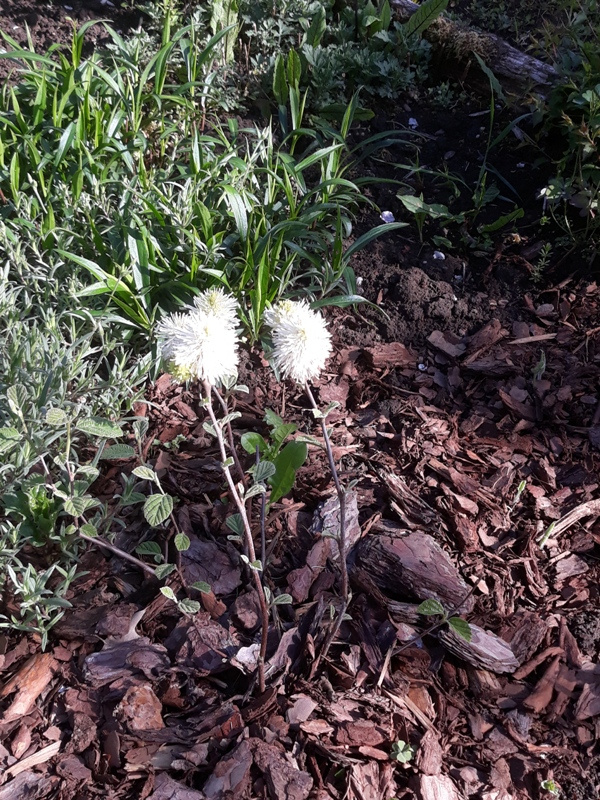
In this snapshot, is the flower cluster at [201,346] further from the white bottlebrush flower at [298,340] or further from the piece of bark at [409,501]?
the piece of bark at [409,501]

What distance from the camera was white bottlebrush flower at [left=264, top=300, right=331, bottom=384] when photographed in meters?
1.52

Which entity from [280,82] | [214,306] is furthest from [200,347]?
[280,82]

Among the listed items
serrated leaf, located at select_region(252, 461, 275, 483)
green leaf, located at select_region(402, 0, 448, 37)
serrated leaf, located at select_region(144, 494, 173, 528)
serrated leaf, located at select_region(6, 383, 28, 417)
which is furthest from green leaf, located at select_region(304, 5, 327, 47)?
serrated leaf, located at select_region(144, 494, 173, 528)

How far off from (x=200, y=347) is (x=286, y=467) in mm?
577

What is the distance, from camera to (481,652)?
179cm

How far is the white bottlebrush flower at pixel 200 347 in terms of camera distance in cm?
143

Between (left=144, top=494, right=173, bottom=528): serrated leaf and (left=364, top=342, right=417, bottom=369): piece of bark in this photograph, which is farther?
(left=364, top=342, right=417, bottom=369): piece of bark

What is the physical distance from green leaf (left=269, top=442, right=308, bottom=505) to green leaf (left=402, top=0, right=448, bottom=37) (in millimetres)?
2774

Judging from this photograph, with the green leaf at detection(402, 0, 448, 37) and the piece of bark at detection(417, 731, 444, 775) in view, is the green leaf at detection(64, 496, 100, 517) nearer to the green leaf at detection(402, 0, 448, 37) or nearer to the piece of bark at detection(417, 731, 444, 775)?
the piece of bark at detection(417, 731, 444, 775)

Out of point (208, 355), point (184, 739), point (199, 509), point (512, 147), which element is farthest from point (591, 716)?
point (512, 147)

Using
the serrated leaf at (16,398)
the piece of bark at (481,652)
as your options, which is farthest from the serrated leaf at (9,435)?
the piece of bark at (481,652)

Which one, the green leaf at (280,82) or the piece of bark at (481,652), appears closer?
the piece of bark at (481,652)

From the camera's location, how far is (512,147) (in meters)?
3.33

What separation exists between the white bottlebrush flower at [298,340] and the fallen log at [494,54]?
2533 millimetres
